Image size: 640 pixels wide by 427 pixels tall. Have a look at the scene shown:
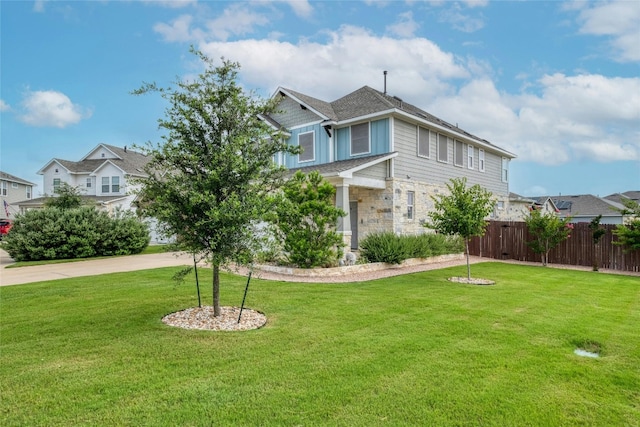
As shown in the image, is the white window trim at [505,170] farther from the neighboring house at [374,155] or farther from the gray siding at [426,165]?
the neighboring house at [374,155]

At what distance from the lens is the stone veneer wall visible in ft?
49.3

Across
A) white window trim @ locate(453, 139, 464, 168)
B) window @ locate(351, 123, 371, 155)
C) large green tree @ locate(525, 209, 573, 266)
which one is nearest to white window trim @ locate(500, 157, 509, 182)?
white window trim @ locate(453, 139, 464, 168)

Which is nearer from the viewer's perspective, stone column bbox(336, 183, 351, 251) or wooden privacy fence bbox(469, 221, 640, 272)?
stone column bbox(336, 183, 351, 251)

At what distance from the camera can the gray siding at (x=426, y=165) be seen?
1541 cm

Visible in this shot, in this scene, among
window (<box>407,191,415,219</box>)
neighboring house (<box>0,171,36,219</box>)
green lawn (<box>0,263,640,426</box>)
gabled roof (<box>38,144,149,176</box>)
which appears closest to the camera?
green lawn (<box>0,263,640,426</box>)

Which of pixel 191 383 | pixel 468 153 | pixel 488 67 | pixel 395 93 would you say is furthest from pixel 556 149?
pixel 191 383

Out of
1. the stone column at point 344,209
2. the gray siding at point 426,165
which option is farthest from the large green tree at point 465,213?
the gray siding at point 426,165

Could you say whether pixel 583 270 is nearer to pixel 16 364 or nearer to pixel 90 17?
pixel 16 364

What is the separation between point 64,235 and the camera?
48.6ft

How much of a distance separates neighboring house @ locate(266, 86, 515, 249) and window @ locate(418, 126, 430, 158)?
0.04 meters

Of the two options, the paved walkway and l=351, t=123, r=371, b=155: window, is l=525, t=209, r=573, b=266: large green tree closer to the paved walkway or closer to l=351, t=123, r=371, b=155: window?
the paved walkway

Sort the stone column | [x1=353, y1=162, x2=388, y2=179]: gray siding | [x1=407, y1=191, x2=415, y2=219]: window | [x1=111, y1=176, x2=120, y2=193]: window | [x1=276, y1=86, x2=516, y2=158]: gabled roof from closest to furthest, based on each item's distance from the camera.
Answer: the stone column
[x1=353, y1=162, x2=388, y2=179]: gray siding
[x1=276, y1=86, x2=516, y2=158]: gabled roof
[x1=407, y1=191, x2=415, y2=219]: window
[x1=111, y1=176, x2=120, y2=193]: window

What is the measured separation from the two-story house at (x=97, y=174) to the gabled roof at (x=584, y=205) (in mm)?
44374

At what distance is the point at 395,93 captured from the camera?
66.0ft
